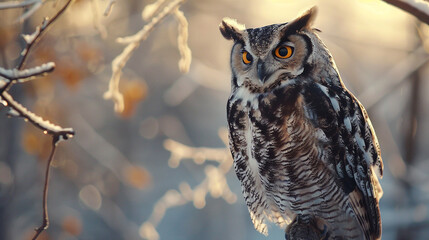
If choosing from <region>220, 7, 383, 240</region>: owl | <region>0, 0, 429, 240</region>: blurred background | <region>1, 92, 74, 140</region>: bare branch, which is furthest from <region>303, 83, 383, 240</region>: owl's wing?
<region>1, 92, 74, 140</region>: bare branch

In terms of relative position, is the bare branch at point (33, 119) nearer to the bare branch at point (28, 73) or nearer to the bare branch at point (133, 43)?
the bare branch at point (28, 73)

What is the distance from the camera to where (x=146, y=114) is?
380 inches

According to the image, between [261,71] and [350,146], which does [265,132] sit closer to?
[261,71]

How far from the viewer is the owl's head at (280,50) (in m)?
1.68

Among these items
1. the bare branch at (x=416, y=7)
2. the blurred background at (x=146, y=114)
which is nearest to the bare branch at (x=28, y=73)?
the blurred background at (x=146, y=114)

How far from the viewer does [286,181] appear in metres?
1.74

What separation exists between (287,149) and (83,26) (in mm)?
4045

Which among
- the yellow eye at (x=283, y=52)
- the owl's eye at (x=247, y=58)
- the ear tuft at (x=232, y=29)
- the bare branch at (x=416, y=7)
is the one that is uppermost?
the bare branch at (x=416, y=7)

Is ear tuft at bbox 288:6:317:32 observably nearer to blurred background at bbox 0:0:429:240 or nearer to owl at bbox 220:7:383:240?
owl at bbox 220:7:383:240

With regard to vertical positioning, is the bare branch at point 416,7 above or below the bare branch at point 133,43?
above

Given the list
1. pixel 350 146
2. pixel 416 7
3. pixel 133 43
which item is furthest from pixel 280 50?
pixel 416 7

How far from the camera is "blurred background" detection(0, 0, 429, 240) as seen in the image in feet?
11.0

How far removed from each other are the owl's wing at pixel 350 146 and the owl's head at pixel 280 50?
10cm

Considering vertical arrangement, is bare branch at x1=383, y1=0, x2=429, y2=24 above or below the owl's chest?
above
